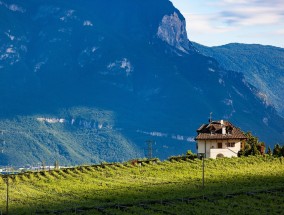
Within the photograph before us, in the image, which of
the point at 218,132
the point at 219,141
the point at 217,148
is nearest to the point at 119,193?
the point at 217,148

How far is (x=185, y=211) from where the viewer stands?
52781mm

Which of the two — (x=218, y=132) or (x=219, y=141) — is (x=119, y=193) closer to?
(x=219, y=141)

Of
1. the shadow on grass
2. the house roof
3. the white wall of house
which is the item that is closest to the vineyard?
the shadow on grass

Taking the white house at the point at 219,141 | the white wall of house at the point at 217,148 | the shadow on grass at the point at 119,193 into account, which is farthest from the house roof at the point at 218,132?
the shadow on grass at the point at 119,193

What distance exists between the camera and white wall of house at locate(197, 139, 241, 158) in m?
96.0

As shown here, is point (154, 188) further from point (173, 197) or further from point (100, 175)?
point (100, 175)

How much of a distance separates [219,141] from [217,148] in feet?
2.87

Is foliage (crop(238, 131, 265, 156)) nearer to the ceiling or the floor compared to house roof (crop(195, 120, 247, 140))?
nearer to the floor

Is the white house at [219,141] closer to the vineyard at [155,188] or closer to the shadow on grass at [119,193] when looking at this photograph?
the vineyard at [155,188]

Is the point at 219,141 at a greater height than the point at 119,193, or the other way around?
the point at 219,141

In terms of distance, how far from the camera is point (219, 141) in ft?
316

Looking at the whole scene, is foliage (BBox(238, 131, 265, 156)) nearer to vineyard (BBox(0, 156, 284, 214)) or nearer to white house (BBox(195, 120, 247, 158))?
white house (BBox(195, 120, 247, 158))

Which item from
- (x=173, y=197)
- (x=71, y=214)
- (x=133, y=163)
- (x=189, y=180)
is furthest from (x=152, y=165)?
(x=71, y=214)

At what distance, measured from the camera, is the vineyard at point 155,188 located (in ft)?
183
